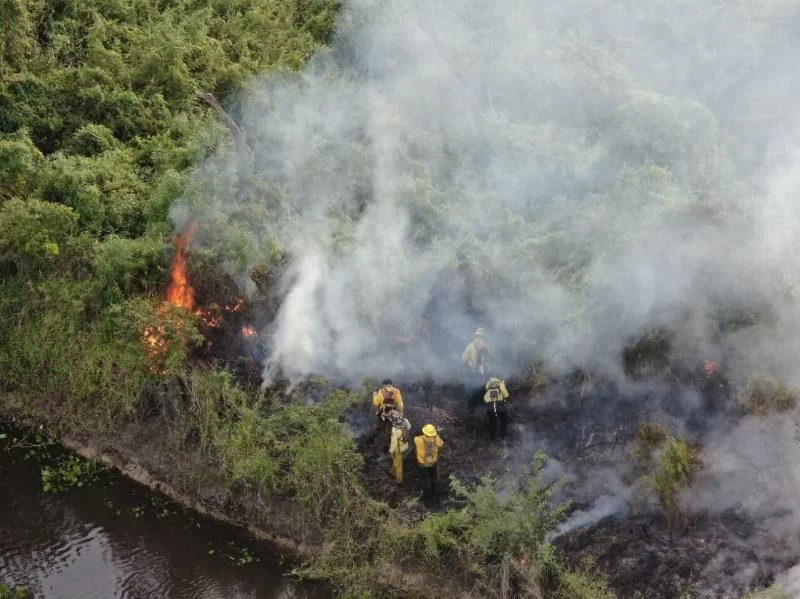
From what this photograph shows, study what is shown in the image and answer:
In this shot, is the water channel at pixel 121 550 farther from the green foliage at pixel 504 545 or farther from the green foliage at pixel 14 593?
the green foliage at pixel 504 545

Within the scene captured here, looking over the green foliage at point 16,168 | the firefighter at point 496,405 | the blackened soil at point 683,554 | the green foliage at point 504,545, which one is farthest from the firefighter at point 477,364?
the green foliage at point 16,168

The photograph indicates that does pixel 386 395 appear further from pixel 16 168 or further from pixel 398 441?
pixel 16 168

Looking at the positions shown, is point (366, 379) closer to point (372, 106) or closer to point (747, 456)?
point (747, 456)

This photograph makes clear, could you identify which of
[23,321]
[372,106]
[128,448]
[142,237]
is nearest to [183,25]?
[372,106]

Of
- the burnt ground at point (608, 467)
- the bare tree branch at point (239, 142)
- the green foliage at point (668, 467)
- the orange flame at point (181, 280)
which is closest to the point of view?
the burnt ground at point (608, 467)

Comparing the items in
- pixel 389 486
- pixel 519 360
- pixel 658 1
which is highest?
pixel 658 1


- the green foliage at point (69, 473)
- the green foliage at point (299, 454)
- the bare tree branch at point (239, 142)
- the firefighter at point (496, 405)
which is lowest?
the green foliage at point (69, 473)

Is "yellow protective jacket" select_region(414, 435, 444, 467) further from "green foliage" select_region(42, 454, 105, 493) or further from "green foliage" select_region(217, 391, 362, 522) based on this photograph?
"green foliage" select_region(42, 454, 105, 493)
